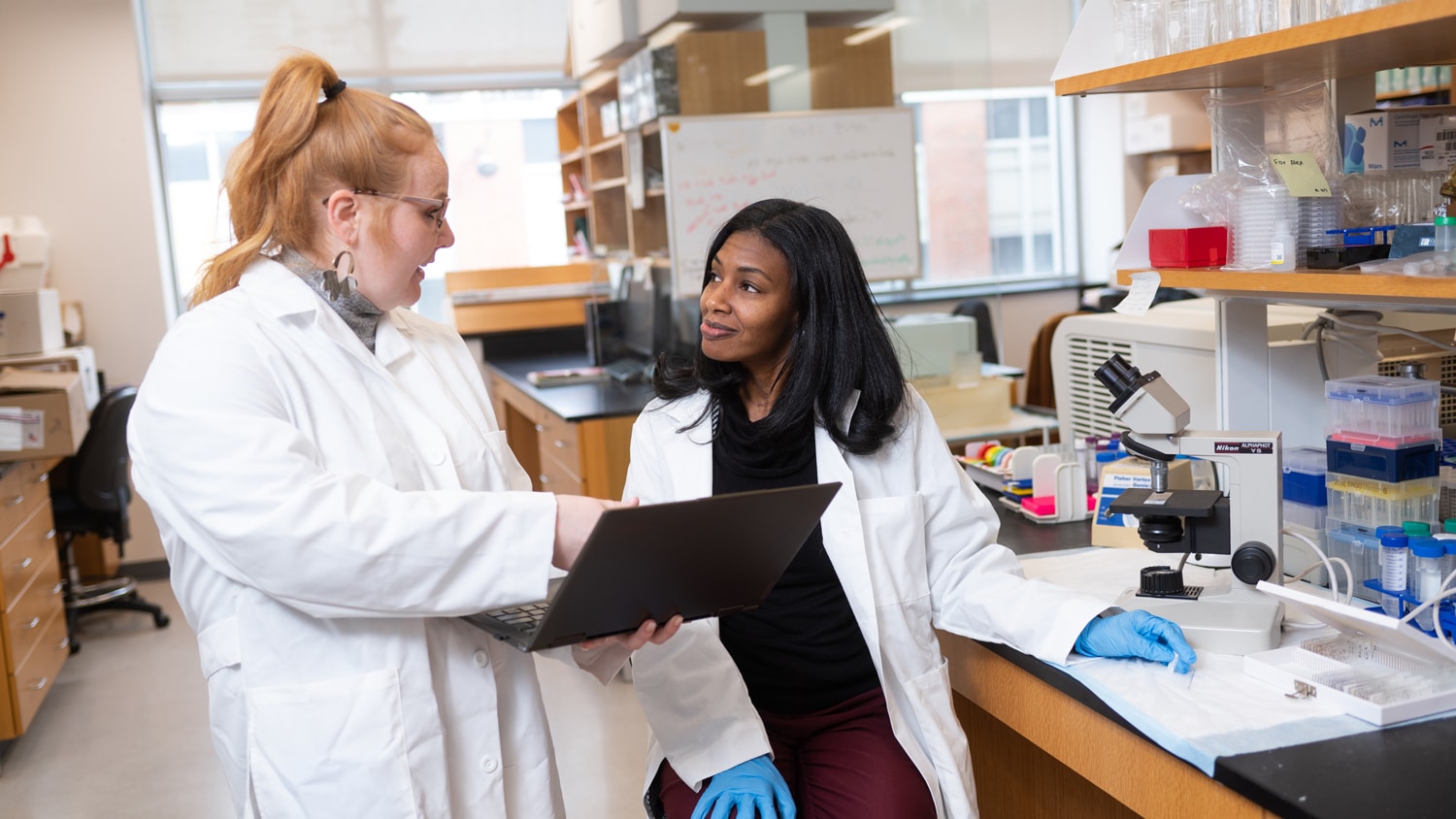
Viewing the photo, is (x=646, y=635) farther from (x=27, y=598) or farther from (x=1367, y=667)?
(x=27, y=598)

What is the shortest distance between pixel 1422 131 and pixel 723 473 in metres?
1.06

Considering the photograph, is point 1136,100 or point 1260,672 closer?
point 1260,672

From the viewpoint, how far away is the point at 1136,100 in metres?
6.72

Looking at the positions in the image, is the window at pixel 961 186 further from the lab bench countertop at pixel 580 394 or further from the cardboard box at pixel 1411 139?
Answer: the cardboard box at pixel 1411 139

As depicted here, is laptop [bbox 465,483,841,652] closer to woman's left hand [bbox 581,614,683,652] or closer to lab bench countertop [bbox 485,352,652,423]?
woman's left hand [bbox 581,614,683,652]

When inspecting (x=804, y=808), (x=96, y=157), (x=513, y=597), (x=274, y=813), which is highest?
(x=96, y=157)

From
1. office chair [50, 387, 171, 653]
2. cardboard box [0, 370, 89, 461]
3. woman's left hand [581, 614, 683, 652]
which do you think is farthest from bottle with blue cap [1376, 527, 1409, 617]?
office chair [50, 387, 171, 653]

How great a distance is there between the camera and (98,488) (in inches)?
169

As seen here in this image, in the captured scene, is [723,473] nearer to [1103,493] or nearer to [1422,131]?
[1103,493]

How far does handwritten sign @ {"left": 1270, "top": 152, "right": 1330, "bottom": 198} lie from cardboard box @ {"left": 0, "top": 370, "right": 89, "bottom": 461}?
136 inches

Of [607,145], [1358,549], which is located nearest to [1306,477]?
[1358,549]

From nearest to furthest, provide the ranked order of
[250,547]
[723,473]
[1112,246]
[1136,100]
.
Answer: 1. [250,547]
2. [723,473]
3. [1136,100]
4. [1112,246]

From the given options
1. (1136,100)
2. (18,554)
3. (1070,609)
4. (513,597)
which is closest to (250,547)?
(513,597)

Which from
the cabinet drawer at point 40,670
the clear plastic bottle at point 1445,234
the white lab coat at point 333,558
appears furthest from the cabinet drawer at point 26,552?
the clear plastic bottle at point 1445,234
